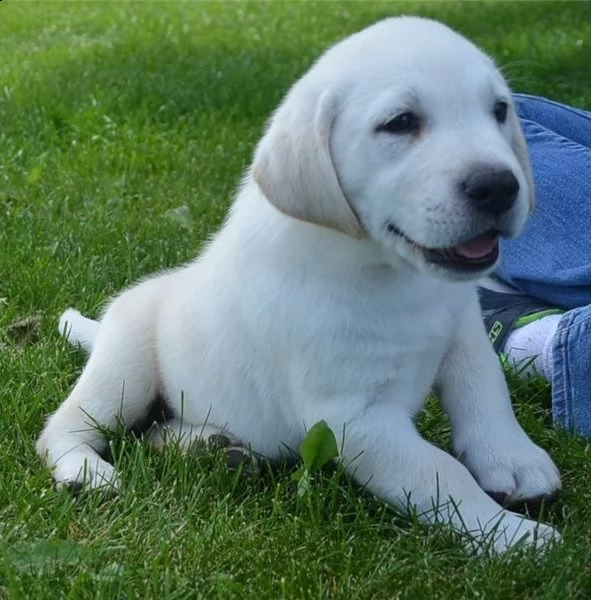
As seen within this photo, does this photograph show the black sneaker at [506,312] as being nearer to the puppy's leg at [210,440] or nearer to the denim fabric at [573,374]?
the denim fabric at [573,374]

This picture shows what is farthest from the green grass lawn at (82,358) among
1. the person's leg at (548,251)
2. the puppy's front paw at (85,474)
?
Answer: the person's leg at (548,251)

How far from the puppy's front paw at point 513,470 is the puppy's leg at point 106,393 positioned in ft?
3.27

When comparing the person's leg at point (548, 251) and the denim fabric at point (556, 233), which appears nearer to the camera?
the person's leg at point (548, 251)

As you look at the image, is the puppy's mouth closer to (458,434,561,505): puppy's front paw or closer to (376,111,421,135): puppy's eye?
(376,111,421,135): puppy's eye

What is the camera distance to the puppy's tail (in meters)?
3.77

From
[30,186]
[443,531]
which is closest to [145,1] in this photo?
[30,186]

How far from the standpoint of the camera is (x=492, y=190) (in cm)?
262

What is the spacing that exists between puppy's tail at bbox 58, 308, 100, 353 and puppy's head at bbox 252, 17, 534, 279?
3.95ft

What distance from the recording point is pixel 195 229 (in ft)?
16.9

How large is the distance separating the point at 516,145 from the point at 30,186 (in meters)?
3.28

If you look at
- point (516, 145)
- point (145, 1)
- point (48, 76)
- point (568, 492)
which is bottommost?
point (145, 1)

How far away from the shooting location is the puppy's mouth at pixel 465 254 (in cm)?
276

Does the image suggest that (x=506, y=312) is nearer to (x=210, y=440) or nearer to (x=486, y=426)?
(x=486, y=426)

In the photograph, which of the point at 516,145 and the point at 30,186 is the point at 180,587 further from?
the point at 30,186
